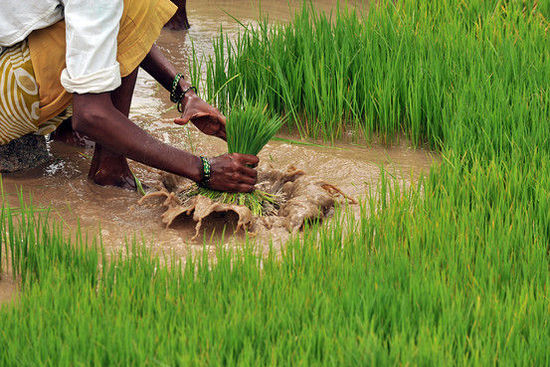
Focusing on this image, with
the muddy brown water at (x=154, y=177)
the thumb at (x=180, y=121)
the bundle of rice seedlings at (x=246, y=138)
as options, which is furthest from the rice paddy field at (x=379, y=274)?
the thumb at (x=180, y=121)

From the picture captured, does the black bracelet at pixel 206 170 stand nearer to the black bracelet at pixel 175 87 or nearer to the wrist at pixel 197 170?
the wrist at pixel 197 170

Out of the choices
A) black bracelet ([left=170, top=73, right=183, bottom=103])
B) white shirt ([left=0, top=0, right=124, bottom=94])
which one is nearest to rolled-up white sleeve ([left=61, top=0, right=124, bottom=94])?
white shirt ([left=0, top=0, right=124, bottom=94])

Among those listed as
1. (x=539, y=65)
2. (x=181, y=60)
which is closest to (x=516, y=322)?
(x=539, y=65)

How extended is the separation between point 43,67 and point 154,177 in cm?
69

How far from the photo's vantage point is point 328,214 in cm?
272

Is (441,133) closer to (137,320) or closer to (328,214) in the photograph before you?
(328,214)

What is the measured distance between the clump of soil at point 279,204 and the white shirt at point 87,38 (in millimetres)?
482

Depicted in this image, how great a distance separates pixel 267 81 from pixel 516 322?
2.09m

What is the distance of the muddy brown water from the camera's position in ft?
8.36

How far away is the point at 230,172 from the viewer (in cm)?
258

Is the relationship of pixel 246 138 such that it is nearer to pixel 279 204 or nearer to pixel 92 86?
pixel 279 204

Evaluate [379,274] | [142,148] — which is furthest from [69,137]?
[379,274]

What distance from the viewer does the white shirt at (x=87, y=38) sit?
2314 mm

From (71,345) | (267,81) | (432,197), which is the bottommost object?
(71,345)
